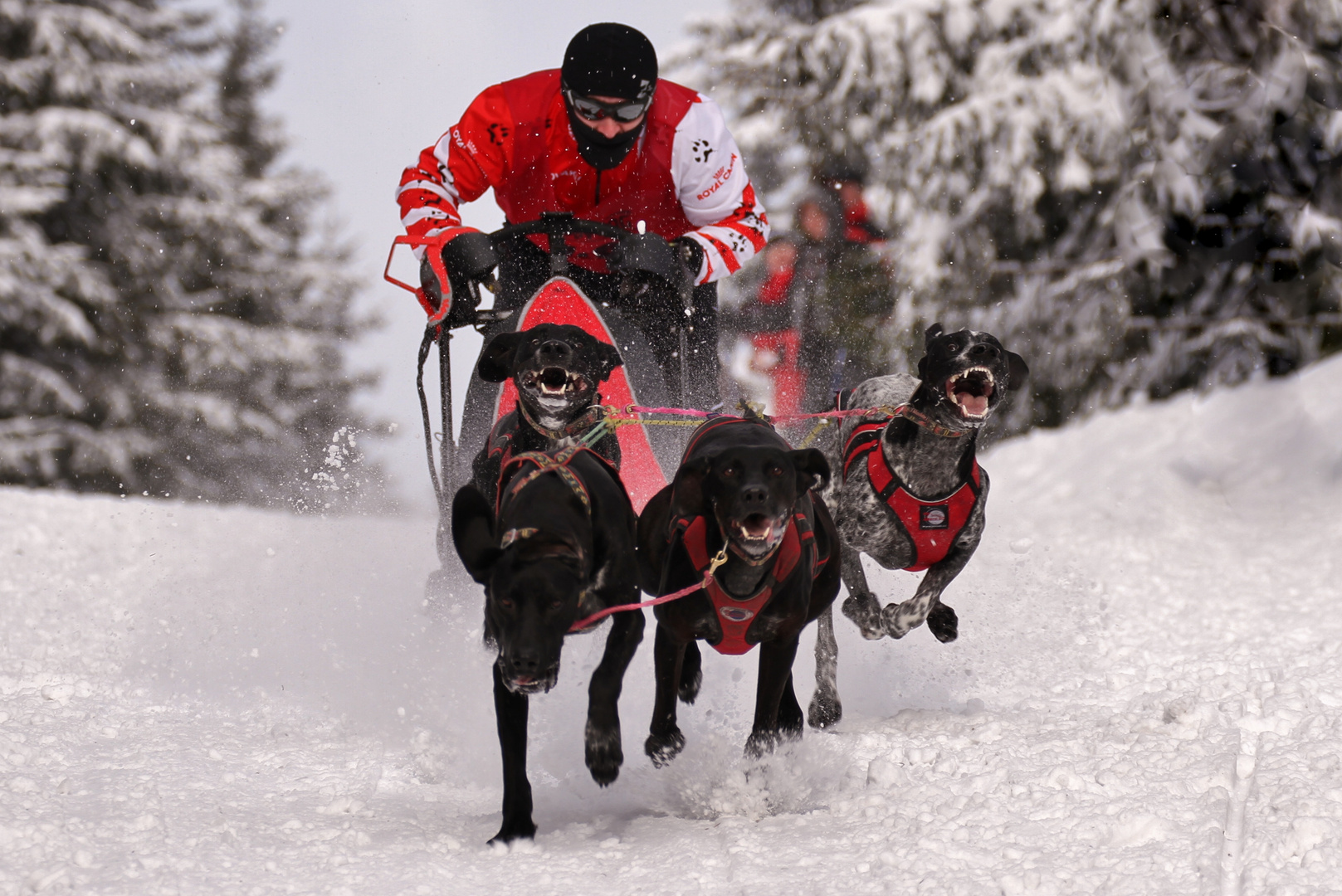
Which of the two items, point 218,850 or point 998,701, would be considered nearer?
point 218,850

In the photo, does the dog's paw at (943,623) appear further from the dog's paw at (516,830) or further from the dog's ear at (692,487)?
the dog's paw at (516,830)

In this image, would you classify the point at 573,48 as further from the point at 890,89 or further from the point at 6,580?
the point at 890,89

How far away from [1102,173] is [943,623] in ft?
28.3

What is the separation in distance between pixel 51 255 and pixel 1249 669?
15301 millimetres

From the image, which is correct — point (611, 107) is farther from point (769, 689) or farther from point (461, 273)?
point (769, 689)

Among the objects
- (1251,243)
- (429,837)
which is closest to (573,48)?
(429,837)

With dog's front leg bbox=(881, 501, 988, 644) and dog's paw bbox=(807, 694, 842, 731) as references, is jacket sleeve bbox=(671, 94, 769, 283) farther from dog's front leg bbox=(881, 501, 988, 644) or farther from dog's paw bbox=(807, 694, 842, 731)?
dog's paw bbox=(807, 694, 842, 731)

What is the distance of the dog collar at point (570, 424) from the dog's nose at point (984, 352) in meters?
1.18

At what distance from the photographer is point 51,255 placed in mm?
15945

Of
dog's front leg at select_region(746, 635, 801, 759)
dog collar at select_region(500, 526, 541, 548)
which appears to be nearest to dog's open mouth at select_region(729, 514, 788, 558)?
dog's front leg at select_region(746, 635, 801, 759)

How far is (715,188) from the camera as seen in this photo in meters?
5.00

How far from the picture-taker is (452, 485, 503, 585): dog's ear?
3.00 meters

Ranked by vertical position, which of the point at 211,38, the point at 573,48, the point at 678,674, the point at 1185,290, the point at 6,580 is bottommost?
the point at 6,580

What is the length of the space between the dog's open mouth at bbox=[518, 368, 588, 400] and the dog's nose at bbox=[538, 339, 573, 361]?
0.16 ft
